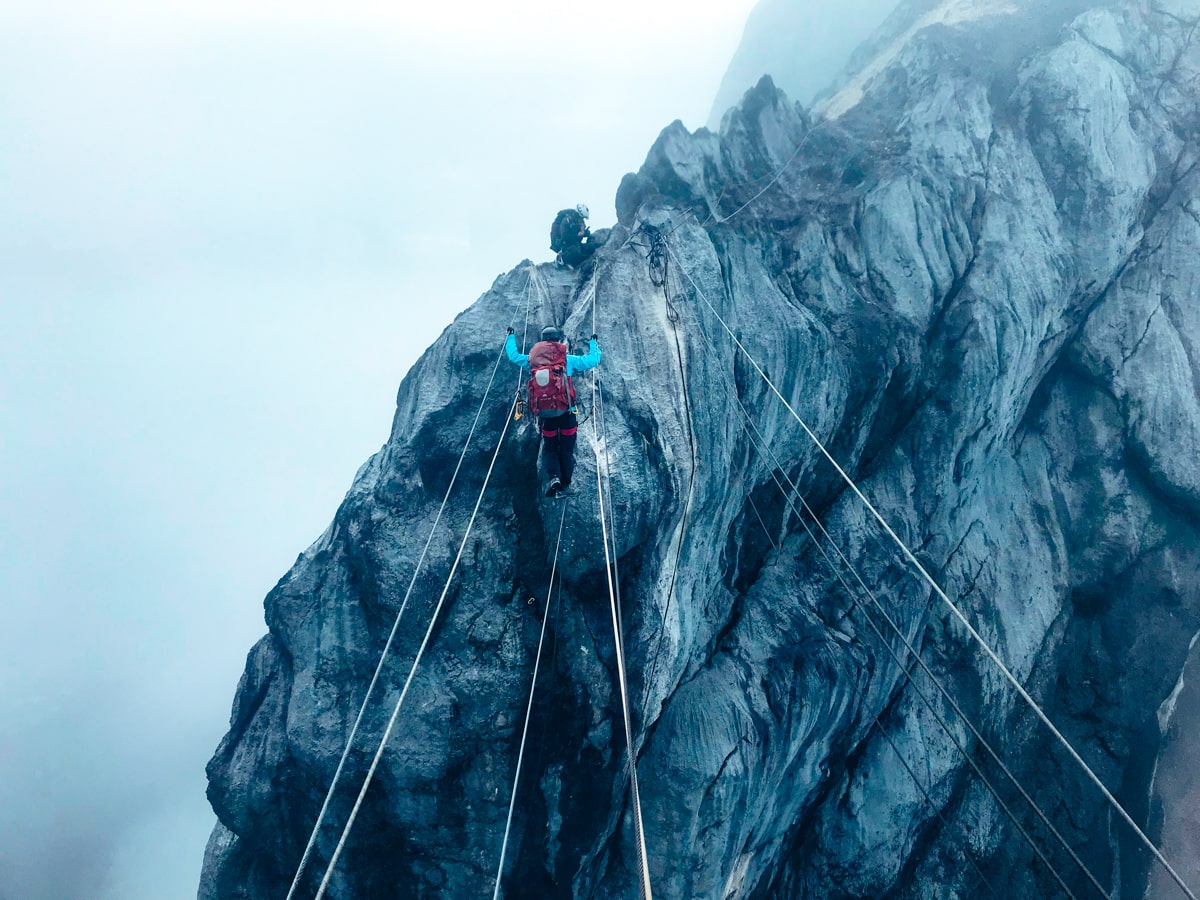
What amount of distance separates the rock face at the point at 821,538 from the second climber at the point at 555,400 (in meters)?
0.40

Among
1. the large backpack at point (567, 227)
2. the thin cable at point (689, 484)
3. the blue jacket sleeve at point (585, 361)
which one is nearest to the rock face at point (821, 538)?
the thin cable at point (689, 484)

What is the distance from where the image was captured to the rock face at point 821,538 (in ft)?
30.6

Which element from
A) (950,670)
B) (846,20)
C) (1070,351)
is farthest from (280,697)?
(846,20)

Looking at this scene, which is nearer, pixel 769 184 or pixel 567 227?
pixel 567 227

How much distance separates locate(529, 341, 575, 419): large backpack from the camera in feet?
28.9

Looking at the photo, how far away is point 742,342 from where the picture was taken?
490 inches

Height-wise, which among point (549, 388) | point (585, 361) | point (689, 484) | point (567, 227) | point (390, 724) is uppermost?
point (567, 227)

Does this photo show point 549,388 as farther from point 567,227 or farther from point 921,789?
point 921,789

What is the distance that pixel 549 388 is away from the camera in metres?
8.83

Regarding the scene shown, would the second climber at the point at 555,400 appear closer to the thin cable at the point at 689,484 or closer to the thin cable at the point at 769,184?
the thin cable at the point at 689,484

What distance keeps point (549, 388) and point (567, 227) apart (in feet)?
23.5

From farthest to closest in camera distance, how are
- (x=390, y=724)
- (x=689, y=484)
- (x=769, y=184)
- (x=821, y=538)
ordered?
(x=769, y=184) → (x=821, y=538) → (x=689, y=484) → (x=390, y=724)

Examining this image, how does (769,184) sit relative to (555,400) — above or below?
above

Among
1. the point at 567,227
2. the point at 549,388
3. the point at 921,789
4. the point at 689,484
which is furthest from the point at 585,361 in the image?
the point at 921,789
